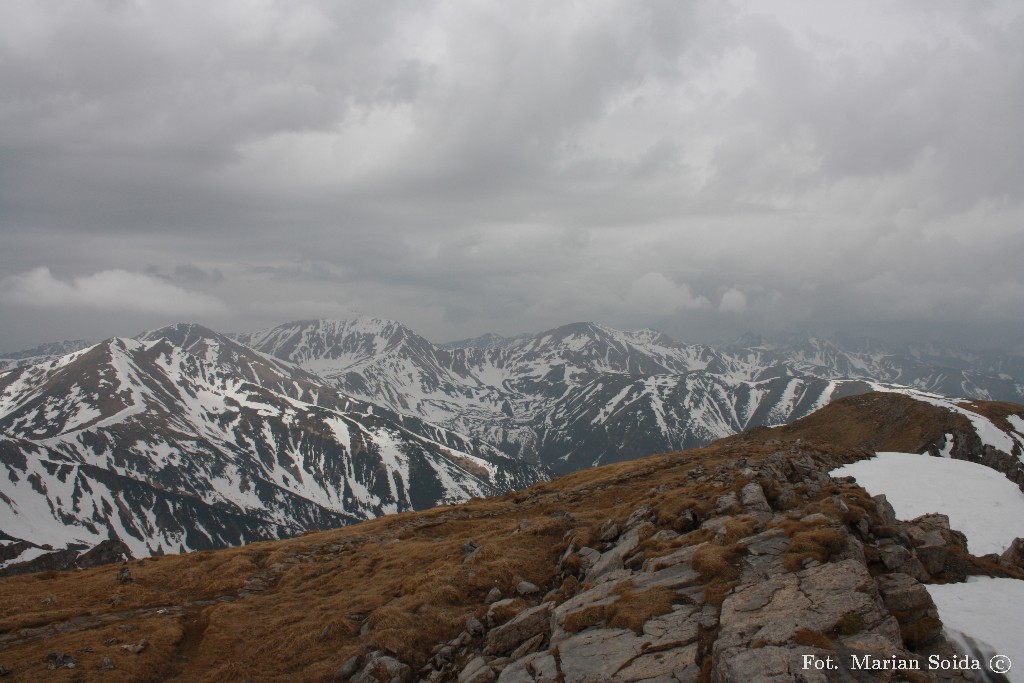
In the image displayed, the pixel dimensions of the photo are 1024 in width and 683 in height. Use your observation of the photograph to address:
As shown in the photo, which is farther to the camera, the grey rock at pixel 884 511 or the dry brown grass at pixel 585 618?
the grey rock at pixel 884 511

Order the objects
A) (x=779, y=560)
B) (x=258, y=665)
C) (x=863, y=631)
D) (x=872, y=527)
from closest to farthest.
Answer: (x=863, y=631)
(x=779, y=560)
(x=872, y=527)
(x=258, y=665)

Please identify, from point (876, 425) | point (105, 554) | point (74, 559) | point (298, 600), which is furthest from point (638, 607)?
point (876, 425)

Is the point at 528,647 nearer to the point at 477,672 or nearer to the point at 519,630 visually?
the point at 519,630

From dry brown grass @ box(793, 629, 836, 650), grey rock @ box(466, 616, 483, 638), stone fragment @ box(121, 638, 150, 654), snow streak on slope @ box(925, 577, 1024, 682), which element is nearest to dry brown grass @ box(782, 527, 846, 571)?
snow streak on slope @ box(925, 577, 1024, 682)

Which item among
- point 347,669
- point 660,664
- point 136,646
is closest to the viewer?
point 660,664

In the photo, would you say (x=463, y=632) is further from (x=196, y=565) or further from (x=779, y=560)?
(x=196, y=565)

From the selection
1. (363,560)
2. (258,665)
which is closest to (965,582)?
(258,665)

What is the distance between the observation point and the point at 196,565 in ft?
130

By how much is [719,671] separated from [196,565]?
40.6 m

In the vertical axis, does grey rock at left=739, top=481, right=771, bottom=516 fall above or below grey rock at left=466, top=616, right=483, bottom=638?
above

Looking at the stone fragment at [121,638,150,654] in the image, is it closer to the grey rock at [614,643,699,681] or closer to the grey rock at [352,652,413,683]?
the grey rock at [352,652,413,683]

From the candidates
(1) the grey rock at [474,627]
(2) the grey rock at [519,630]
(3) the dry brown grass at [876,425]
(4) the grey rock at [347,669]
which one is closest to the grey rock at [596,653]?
(2) the grey rock at [519,630]

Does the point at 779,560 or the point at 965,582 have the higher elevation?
the point at 779,560

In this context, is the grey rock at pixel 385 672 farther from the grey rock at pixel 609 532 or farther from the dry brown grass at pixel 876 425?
the dry brown grass at pixel 876 425
